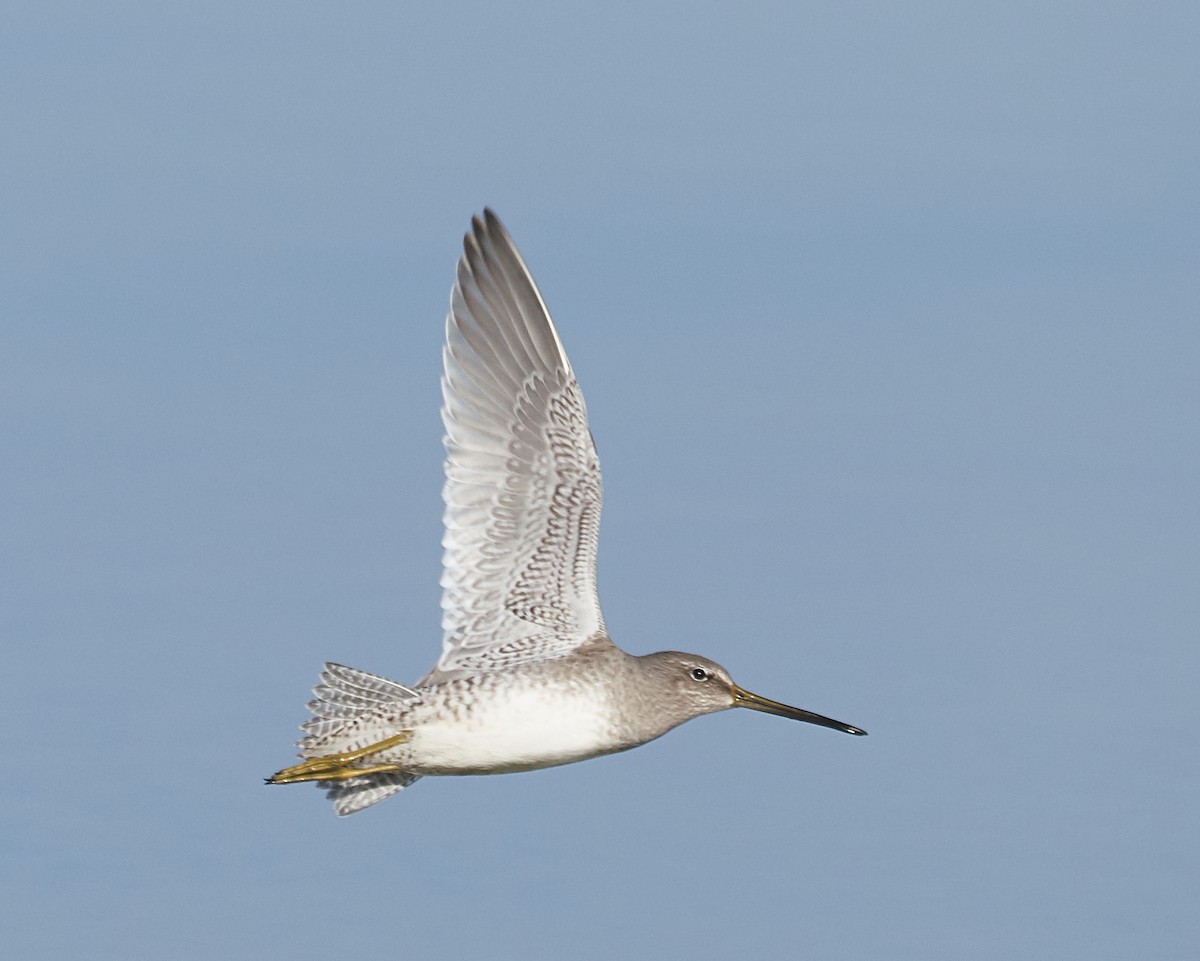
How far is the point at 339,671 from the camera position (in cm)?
2056

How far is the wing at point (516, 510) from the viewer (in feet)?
66.6

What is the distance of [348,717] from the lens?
2033cm

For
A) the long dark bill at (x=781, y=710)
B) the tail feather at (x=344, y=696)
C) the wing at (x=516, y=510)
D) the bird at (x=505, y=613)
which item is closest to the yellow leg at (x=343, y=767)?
the bird at (x=505, y=613)

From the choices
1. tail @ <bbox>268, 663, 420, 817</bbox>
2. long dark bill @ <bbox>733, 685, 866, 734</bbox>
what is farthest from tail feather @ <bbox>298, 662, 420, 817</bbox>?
long dark bill @ <bbox>733, 685, 866, 734</bbox>

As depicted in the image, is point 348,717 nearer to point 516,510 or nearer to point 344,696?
point 344,696

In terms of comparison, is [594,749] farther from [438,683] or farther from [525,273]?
[525,273]

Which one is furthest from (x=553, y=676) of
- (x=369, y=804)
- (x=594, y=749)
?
(x=369, y=804)

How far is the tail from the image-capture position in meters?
20.3

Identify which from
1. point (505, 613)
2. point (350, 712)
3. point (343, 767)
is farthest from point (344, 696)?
point (505, 613)

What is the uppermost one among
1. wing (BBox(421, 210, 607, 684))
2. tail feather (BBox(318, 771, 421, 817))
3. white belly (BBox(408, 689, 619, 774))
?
wing (BBox(421, 210, 607, 684))

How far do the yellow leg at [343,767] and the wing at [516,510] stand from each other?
589mm

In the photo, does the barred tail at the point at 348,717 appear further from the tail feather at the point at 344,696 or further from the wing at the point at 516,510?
the wing at the point at 516,510

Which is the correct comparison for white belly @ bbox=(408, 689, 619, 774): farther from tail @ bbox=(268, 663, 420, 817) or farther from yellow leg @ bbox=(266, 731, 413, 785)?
tail @ bbox=(268, 663, 420, 817)

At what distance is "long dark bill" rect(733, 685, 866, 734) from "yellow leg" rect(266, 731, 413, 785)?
9.11ft
